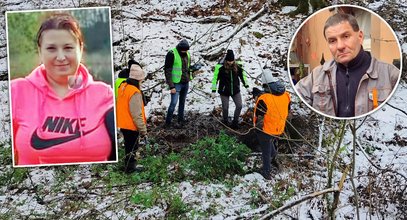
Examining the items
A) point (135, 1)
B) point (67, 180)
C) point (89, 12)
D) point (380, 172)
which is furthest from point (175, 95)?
point (135, 1)

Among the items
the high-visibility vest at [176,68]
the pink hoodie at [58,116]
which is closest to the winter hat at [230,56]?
the high-visibility vest at [176,68]

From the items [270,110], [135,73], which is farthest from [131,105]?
[270,110]

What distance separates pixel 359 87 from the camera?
3.37m

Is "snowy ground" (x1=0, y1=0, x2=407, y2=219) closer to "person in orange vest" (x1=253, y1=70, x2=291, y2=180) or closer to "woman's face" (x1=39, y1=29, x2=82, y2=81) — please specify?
"person in orange vest" (x1=253, y1=70, x2=291, y2=180)

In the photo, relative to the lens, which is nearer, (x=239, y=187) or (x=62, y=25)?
(x=62, y=25)

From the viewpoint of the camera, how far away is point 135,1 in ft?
32.6

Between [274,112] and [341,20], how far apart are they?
6.87ft

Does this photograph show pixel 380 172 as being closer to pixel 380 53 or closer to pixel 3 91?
pixel 380 53

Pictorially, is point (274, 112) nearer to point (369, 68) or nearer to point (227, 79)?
point (227, 79)

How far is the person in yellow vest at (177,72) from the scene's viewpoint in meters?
6.10

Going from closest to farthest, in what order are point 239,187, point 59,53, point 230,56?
1. point 59,53
2. point 239,187
3. point 230,56

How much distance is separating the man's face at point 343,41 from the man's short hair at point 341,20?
3 centimetres

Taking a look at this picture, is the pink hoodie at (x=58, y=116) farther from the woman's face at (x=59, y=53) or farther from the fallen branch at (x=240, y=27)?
the fallen branch at (x=240, y=27)

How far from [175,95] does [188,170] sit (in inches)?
46.2
